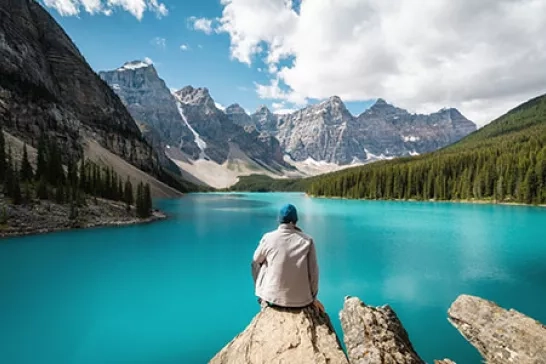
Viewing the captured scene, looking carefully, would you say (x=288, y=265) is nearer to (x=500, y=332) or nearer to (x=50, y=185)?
(x=500, y=332)

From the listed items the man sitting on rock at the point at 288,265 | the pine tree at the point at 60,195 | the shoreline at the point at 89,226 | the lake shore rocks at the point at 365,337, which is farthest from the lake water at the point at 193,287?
the pine tree at the point at 60,195

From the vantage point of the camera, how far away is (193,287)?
1673cm

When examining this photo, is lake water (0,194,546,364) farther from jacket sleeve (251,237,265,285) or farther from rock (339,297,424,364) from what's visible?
jacket sleeve (251,237,265,285)

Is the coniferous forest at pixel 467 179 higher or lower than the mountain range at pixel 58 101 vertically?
lower

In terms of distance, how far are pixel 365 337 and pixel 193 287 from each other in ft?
37.9

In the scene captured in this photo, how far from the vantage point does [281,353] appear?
5090mm

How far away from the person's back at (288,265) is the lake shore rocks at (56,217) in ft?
112

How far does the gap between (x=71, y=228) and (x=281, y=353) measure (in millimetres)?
39200

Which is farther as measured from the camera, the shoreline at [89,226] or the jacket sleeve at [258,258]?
the shoreline at [89,226]

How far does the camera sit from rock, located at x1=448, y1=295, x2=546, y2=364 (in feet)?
24.0

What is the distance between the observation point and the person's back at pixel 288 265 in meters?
5.53

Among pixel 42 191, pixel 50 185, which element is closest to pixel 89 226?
pixel 42 191

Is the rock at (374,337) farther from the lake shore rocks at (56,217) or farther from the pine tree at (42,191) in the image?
the pine tree at (42,191)

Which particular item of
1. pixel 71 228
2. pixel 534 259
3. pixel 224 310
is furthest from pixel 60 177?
pixel 534 259
